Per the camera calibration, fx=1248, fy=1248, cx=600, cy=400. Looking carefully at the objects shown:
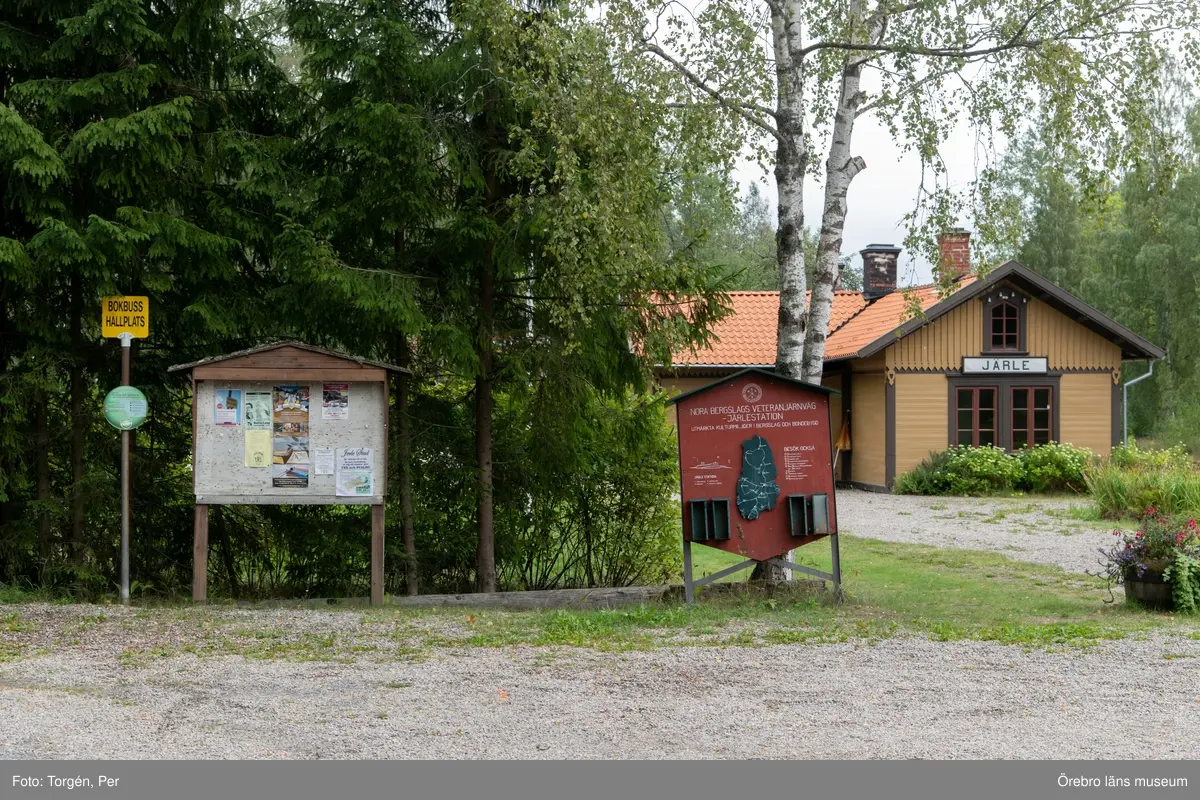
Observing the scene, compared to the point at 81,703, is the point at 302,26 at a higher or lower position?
higher

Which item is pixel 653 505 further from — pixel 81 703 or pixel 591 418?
pixel 81 703

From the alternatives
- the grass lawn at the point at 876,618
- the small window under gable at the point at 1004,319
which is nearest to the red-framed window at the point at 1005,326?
the small window under gable at the point at 1004,319

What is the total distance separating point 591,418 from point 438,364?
5.20 feet

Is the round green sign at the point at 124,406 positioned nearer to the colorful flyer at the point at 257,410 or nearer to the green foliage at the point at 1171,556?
the colorful flyer at the point at 257,410

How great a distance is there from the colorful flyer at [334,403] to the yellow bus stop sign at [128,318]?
156 centimetres

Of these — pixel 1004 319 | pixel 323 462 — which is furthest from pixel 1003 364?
pixel 323 462

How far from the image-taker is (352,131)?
1102cm

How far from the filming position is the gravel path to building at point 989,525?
17480 mm

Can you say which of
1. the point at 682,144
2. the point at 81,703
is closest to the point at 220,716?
the point at 81,703

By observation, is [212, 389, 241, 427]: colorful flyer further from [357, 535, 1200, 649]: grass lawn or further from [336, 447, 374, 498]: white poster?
[357, 535, 1200, 649]: grass lawn

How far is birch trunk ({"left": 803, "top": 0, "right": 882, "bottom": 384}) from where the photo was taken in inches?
485

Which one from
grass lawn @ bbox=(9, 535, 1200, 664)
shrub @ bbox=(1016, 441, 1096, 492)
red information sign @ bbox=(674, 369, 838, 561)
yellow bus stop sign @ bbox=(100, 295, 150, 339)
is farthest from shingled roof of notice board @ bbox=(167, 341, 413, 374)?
shrub @ bbox=(1016, 441, 1096, 492)

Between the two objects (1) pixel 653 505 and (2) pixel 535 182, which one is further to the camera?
(1) pixel 653 505

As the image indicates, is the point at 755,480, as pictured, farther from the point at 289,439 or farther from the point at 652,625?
the point at 289,439
